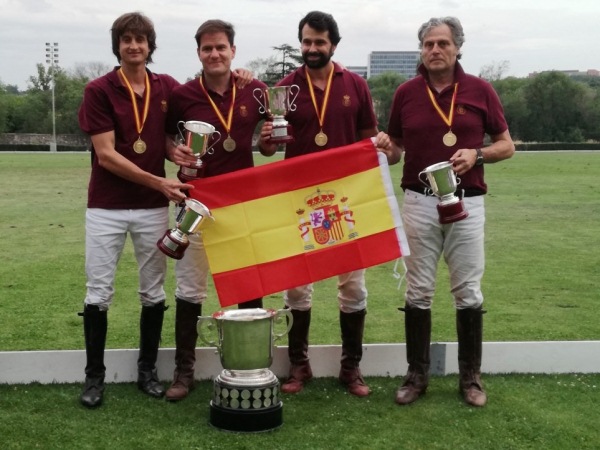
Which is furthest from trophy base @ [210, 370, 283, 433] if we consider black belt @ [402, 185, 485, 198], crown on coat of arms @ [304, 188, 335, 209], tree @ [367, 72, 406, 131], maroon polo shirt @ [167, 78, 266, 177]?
tree @ [367, 72, 406, 131]

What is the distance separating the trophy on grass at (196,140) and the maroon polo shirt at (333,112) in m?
0.54

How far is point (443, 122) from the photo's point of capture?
4844 millimetres

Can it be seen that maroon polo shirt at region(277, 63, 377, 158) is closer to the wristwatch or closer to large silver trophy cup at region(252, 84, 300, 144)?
large silver trophy cup at region(252, 84, 300, 144)

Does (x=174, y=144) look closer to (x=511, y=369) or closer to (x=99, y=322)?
(x=99, y=322)

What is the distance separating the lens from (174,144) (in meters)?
5.11

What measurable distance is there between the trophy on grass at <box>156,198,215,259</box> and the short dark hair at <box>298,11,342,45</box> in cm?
122

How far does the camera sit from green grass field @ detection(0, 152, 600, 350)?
6.82 m

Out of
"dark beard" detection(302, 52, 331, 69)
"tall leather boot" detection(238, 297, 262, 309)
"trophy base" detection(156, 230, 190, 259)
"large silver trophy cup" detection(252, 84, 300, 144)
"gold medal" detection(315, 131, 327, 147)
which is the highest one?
"dark beard" detection(302, 52, 331, 69)

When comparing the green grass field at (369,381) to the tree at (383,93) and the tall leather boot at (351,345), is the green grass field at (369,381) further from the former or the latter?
the tree at (383,93)

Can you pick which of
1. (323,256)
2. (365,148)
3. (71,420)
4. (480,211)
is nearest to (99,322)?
(71,420)

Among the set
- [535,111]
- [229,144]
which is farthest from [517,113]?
[229,144]

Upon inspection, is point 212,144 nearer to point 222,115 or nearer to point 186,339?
point 222,115

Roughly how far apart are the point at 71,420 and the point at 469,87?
9.36ft

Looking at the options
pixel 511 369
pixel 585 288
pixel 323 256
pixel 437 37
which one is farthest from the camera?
pixel 585 288
